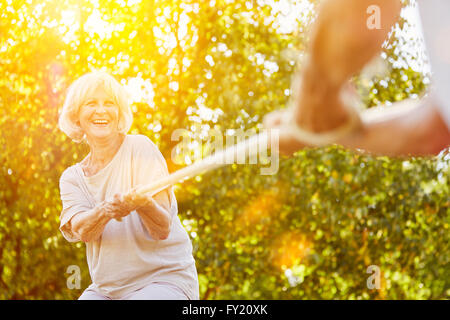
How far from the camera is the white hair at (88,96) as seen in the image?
2.21m

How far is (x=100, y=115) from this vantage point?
2.20 meters

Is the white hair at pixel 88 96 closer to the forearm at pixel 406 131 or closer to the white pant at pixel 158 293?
the white pant at pixel 158 293

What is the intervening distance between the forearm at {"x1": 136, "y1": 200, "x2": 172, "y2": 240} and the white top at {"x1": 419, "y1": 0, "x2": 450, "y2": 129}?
122cm

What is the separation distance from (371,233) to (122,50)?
3062mm

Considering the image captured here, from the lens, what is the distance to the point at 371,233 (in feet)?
21.6

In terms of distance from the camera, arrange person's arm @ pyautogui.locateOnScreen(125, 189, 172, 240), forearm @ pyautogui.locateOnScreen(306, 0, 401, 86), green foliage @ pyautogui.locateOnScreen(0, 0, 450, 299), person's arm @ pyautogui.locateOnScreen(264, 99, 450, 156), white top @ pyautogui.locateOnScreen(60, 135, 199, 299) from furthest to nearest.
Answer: green foliage @ pyautogui.locateOnScreen(0, 0, 450, 299), white top @ pyautogui.locateOnScreen(60, 135, 199, 299), person's arm @ pyautogui.locateOnScreen(125, 189, 172, 240), person's arm @ pyautogui.locateOnScreen(264, 99, 450, 156), forearm @ pyautogui.locateOnScreen(306, 0, 401, 86)

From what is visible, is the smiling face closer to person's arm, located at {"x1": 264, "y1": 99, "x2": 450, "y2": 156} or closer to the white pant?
the white pant

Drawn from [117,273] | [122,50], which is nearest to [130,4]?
[122,50]

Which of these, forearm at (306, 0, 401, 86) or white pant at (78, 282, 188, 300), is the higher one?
forearm at (306, 0, 401, 86)

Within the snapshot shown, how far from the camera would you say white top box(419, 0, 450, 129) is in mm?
906

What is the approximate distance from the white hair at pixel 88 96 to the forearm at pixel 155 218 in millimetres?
359

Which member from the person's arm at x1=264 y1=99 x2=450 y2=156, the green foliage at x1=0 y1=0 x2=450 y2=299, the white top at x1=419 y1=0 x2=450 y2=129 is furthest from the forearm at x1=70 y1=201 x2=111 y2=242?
the green foliage at x1=0 y1=0 x2=450 y2=299

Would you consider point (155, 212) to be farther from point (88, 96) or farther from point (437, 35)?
point (437, 35)
